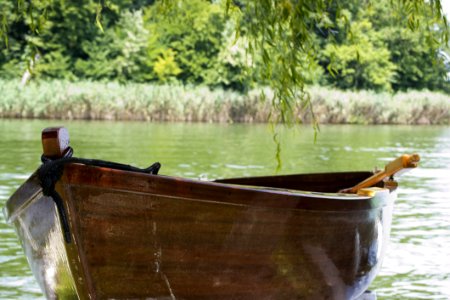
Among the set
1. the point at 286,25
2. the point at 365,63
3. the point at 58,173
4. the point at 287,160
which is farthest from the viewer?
the point at 365,63

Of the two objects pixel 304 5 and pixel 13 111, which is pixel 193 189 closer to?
pixel 304 5

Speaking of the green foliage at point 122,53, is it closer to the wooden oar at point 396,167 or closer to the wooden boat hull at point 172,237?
the wooden oar at point 396,167

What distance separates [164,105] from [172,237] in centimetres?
2978

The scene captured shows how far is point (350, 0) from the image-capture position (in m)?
50.4

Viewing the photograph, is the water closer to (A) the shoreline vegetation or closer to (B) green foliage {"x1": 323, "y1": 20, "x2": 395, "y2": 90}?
(A) the shoreline vegetation

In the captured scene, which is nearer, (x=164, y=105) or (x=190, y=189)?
(x=190, y=189)

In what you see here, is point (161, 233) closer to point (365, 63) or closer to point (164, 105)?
point (164, 105)

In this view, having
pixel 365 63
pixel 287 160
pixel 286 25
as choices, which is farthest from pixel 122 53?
→ pixel 286 25

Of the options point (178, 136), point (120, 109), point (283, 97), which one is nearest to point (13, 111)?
point (120, 109)

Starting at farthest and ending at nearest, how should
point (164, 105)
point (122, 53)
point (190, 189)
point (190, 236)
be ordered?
point (122, 53) → point (164, 105) → point (190, 236) → point (190, 189)

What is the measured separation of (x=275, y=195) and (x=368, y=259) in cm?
156

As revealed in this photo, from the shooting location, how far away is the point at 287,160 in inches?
761

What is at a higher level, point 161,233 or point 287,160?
point 161,233

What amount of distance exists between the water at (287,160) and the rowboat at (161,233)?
1226 mm
